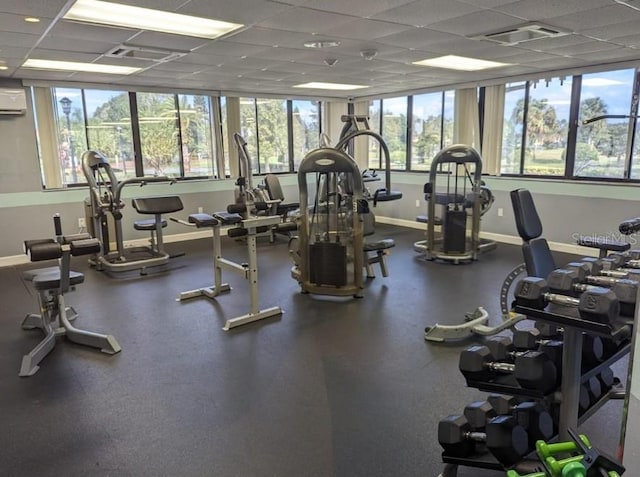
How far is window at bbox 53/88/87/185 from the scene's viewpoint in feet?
21.0

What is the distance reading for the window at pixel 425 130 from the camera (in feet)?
25.8

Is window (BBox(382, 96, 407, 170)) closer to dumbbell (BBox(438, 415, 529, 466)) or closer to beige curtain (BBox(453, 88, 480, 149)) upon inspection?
beige curtain (BBox(453, 88, 480, 149))

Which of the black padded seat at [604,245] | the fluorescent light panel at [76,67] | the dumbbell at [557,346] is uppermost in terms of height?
the fluorescent light panel at [76,67]

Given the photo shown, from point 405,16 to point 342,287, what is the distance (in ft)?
7.92

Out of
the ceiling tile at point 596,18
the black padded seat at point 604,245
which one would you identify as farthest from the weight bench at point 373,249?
the ceiling tile at point 596,18

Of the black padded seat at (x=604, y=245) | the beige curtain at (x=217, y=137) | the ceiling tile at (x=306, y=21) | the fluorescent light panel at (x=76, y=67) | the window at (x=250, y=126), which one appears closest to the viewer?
the black padded seat at (x=604, y=245)

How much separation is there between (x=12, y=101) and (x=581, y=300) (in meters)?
6.53

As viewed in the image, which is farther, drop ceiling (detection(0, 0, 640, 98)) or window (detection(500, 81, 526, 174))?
window (detection(500, 81, 526, 174))

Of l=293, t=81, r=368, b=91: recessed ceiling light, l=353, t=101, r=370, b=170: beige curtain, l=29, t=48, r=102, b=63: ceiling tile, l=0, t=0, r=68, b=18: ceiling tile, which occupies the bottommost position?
l=353, t=101, r=370, b=170: beige curtain

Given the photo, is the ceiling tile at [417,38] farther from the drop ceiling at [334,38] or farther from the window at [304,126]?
the window at [304,126]

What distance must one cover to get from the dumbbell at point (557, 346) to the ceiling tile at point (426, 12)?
217 cm

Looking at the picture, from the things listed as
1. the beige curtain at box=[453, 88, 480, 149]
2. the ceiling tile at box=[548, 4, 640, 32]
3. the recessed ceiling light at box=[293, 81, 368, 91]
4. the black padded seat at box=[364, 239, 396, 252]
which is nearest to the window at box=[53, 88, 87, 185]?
the recessed ceiling light at box=[293, 81, 368, 91]

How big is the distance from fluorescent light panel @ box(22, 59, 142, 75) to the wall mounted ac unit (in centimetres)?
81

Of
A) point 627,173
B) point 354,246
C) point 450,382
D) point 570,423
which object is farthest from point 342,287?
point 627,173
